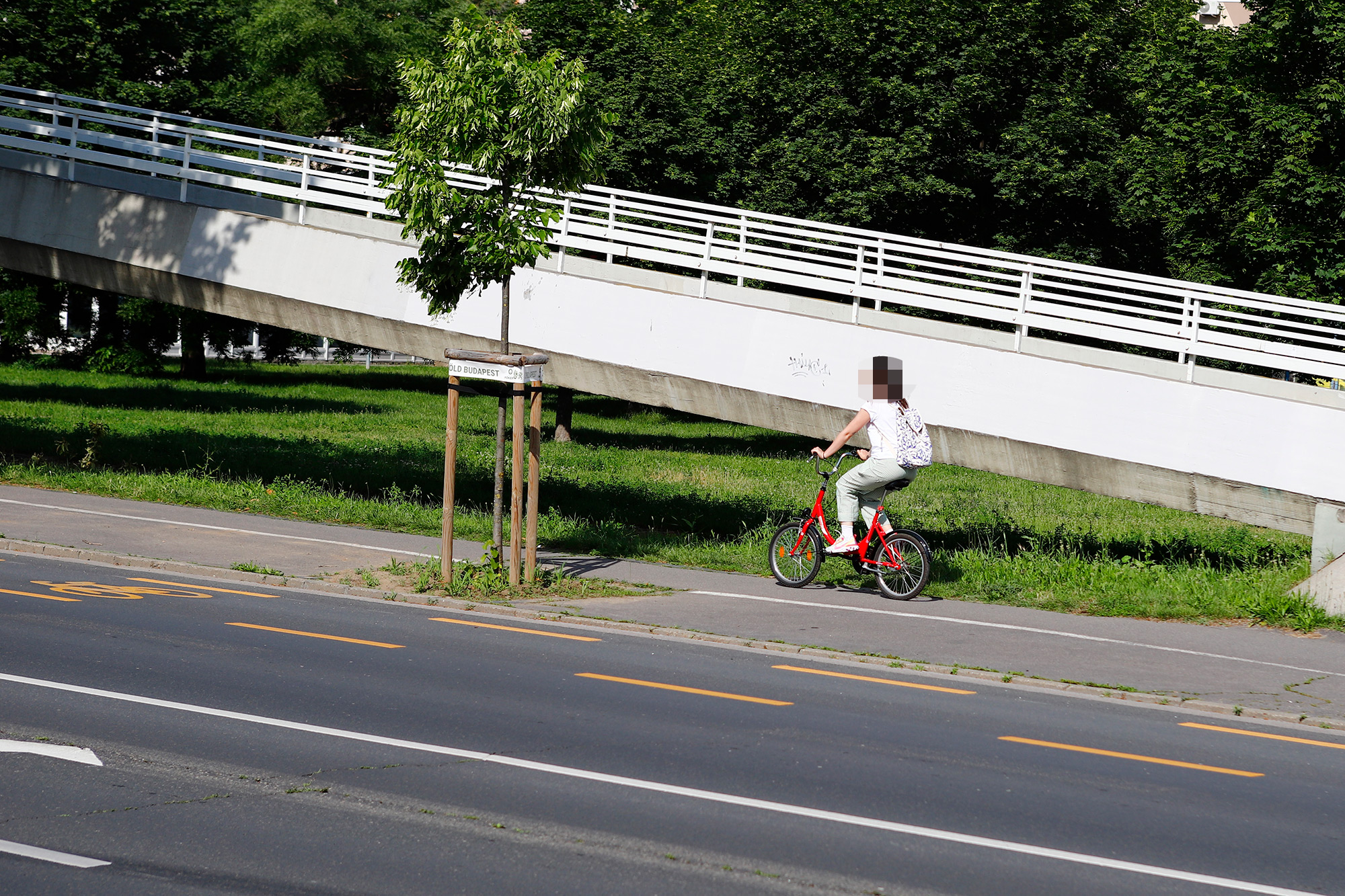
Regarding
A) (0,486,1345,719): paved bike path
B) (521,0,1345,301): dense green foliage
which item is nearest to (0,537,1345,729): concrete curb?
(0,486,1345,719): paved bike path

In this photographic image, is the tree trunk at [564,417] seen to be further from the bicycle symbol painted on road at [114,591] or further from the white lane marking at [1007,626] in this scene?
the bicycle symbol painted on road at [114,591]

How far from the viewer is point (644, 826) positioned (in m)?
5.56

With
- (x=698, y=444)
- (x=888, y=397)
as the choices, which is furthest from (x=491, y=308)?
(x=698, y=444)

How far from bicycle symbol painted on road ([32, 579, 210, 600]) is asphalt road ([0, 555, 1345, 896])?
1158 millimetres

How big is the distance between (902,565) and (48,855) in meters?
7.94

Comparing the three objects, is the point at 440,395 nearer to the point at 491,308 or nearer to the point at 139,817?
the point at 491,308

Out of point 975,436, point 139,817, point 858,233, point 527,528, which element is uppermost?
point 858,233

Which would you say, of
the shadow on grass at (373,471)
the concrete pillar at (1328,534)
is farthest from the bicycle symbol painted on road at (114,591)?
the concrete pillar at (1328,534)

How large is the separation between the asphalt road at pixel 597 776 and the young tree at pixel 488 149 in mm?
3357

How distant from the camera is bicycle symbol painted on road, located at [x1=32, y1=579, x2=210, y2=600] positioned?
1073 centimetres

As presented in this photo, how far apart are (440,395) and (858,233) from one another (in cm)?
2951

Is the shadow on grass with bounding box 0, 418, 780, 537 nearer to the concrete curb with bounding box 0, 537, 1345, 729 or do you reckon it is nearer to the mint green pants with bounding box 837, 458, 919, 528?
the mint green pants with bounding box 837, 458, 919, 528

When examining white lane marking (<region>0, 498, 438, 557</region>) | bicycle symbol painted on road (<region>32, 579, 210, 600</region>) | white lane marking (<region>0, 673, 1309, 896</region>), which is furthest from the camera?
white lane marking (<region>0, 498, 438, 557</region>)

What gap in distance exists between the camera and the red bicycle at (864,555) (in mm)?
11547
